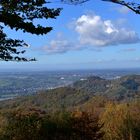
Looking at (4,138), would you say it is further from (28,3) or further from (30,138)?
(28,3)

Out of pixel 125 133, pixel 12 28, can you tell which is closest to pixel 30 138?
pixel 12 28

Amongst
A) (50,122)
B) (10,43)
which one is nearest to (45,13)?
(10,43)

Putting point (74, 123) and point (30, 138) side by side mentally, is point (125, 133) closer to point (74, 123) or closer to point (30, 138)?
point (74, 123)

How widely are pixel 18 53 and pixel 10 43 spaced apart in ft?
2.39

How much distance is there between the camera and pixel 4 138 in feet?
84.4

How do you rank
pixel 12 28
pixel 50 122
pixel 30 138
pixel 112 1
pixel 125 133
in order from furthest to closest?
pixel 125 133 → pixel 50 122 → pixel 30 138 → pixel 12 28 → pixel 112 1

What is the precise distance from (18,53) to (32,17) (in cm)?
228

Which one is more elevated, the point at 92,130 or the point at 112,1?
the point at 112,1

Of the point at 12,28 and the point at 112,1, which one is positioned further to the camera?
the point at 12,28

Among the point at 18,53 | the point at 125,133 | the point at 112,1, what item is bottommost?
the point at 125,133

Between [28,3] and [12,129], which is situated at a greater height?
[28,3]

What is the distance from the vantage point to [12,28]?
803 inches

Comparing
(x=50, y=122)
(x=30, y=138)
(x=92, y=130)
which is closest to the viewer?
(x=30, y=138)

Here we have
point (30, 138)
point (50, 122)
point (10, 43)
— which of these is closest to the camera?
point (10, 43)
